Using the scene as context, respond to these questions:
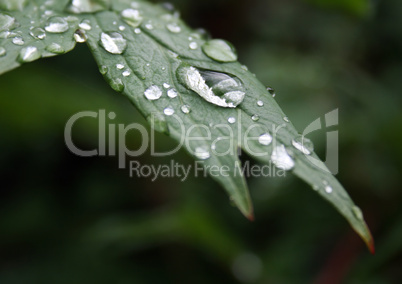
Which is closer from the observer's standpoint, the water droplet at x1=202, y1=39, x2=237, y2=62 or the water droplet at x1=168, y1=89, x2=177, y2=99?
the water droplet at x1=168, y1=89, x2=177, y2=99

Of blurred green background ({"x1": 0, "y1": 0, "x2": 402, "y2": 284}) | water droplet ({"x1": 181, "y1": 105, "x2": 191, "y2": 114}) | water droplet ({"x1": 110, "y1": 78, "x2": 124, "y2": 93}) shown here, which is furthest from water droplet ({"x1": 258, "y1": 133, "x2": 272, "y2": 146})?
blurred green background ({"x1": 0, "y1": 0, "x2": 402, "y2": 284})

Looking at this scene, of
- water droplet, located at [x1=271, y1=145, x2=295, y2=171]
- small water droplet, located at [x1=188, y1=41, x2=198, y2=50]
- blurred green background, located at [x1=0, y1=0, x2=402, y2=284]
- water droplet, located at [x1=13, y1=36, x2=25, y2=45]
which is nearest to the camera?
water droplet, located at [x1=271, y1=145, x2=295, y2=171]

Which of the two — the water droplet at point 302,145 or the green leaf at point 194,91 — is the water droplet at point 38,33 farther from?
the water droplet at point 302,145

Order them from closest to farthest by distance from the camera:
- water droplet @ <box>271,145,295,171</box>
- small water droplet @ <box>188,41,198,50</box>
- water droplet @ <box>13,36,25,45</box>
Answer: water droplet @ <box>271,145,295,171</box>
water droplet @ <box>13,36,25,45</box>
small water droplet @ <box>188,41,198,50</box>

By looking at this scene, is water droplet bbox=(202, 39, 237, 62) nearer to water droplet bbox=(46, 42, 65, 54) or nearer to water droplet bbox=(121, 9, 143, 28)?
water droplet bbox=(121, 9, 143, 28)

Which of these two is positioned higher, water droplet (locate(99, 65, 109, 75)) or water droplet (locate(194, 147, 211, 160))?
water droplet (locate(194, 147, 211, 160))

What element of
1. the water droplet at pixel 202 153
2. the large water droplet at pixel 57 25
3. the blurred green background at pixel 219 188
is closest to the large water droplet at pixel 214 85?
the water droplet at pixel 202 153

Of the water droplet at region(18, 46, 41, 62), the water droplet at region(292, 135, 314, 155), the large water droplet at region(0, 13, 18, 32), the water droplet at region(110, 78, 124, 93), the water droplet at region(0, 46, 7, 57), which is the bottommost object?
the large water droplet at region(0, 13, 18, 32)
